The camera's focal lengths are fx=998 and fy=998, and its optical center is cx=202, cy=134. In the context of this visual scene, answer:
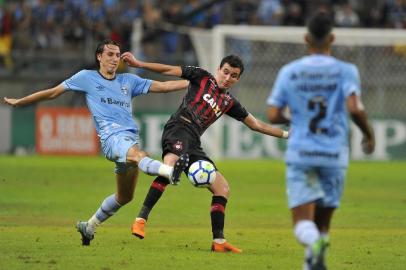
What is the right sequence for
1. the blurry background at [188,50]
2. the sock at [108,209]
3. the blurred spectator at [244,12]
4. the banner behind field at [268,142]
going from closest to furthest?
the sock at [108,209] < the blurry background at [188,50] < the banner behind field at [268,142] < the blurred spectator at [244,12]

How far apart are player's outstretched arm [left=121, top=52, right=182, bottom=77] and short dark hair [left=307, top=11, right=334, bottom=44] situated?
3834mm

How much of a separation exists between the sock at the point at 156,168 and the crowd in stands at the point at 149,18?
24278 millimetres

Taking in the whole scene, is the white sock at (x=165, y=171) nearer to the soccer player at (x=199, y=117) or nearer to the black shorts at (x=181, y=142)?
the soccer player at (x=199, y=117)

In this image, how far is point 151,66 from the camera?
11.9m

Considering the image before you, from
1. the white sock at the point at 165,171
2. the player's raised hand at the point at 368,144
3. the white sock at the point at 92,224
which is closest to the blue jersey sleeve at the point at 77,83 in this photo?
the white sock at the point at 92,224

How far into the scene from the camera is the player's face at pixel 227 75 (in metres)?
12.0

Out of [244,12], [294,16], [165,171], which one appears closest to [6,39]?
[244,12]

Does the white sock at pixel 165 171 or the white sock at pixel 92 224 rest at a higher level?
the white sock at pixel 165 171

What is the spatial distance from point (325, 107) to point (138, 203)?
11.0 metres

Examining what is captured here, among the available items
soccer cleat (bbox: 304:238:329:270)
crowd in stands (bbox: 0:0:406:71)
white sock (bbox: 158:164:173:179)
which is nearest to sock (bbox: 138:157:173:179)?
white sock (bbox: 158:164:173:179)

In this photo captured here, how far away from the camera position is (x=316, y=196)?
8219mm

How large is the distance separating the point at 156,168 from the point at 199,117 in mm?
1610

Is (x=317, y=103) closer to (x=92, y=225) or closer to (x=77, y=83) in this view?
(x=77, y=83)

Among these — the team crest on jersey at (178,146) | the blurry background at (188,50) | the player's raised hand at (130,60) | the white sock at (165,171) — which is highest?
the blurry background at (188,50)
